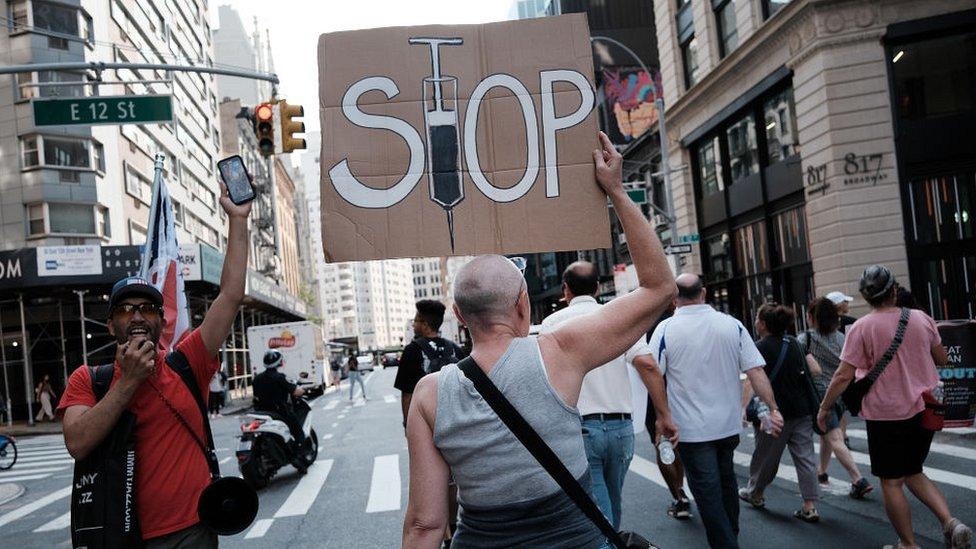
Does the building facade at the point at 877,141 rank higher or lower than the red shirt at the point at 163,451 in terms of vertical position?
higher

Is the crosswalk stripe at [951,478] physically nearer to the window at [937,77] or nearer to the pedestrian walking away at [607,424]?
the pedestrian walking away at [607,424]

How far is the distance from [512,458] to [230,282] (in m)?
1.72

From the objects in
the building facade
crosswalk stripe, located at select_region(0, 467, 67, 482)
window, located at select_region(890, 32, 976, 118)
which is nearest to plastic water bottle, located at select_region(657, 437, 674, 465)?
the building facade

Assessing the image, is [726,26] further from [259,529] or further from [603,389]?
[603,389]

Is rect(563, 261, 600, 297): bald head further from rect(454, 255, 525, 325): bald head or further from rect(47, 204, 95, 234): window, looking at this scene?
rect(47, 204, 95, 234): window

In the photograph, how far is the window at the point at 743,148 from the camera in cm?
2172

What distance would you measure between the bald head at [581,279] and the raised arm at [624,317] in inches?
86.1

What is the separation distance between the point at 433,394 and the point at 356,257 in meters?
1.04

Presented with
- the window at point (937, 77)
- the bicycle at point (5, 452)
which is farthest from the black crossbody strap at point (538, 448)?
the window at point (937, 77)

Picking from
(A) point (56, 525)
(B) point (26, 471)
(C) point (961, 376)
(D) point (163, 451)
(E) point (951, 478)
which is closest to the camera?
(D) point (163, 451)

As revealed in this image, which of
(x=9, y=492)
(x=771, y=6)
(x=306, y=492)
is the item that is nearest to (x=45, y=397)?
(x=9, y=492)

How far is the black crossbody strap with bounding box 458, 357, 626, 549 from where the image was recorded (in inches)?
97.7

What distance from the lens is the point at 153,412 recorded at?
3.28 metres

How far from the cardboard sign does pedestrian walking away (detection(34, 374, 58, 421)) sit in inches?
1151
